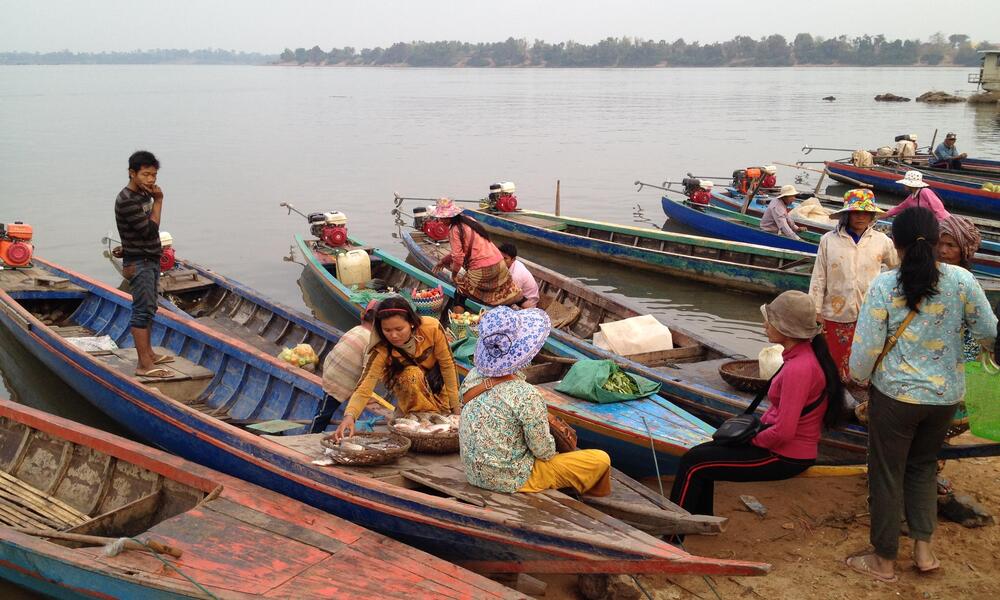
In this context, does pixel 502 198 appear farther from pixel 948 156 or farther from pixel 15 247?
pixel 948 156

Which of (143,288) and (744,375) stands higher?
(143,288)

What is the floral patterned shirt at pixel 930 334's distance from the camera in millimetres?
3883

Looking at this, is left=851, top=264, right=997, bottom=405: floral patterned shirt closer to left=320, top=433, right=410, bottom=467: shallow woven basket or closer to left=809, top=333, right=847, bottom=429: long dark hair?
left=809, top=333, right=847, bottom=429: long dark hair

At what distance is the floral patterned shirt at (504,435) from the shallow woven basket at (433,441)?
509mm

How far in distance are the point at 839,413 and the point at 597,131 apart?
3455cm

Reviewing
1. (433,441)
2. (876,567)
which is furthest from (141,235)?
(876,567)

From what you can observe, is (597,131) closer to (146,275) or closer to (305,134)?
(305,134)

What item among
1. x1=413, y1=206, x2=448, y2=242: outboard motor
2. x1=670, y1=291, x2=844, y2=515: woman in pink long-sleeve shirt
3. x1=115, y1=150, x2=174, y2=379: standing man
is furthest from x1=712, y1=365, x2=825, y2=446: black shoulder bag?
x1=413, y1=206, x2=448, y2=242: outboard motor

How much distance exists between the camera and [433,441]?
15.9 ft

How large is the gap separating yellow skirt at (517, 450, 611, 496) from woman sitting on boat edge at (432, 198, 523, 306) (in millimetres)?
3573

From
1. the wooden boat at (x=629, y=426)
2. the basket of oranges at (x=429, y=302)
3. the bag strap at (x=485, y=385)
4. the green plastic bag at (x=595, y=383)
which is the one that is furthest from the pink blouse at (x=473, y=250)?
the bag strap at (x=485, y=385)

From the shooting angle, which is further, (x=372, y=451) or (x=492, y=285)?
(x=492, y=285)

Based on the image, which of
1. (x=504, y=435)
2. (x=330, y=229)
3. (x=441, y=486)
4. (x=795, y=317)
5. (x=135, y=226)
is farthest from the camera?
(x=330, y=229)

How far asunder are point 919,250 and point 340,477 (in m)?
3.36
